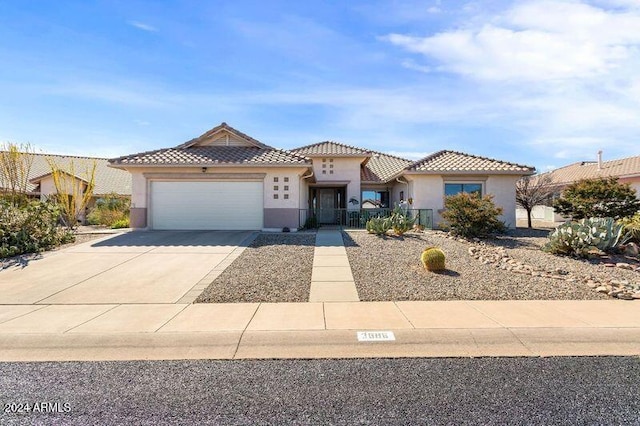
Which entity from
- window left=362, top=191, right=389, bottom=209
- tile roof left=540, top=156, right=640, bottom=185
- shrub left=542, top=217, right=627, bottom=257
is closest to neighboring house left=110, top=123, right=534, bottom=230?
window left=362, top=191, right=389, bottom=209

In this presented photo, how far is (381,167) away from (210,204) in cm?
1434

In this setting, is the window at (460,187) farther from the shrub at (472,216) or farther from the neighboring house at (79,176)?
the neighboring house at (79,176)

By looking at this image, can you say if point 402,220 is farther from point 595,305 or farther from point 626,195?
point 626,195

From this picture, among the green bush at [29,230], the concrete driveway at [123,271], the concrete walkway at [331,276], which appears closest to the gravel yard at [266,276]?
the concrete walkway at [331,276]

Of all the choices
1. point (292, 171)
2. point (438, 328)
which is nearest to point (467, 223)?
point (292, 171)

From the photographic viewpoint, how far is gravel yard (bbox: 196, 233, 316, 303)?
720 cm

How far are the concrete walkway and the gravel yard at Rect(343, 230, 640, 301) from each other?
232 mm

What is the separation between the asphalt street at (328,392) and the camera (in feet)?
10.8

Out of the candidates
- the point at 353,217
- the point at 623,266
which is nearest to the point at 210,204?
the point at 353,217

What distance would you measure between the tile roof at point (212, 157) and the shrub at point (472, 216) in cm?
669

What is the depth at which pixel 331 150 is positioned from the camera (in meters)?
23.2

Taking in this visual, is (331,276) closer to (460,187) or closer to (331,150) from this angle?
(460,187)

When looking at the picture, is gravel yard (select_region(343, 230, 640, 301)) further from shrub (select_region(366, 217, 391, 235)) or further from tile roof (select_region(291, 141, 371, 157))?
tile roof (select_region(291, 141, 371, 157))

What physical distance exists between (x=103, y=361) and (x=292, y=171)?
489 inches
